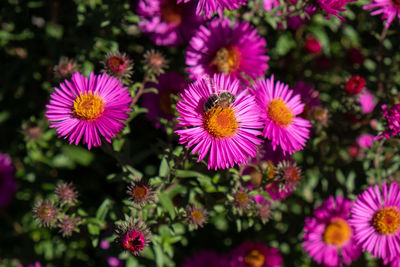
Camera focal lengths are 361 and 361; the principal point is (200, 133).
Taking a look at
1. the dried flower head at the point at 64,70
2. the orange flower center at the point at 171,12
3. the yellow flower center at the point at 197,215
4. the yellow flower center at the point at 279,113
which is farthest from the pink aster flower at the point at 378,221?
the dried flower head at the point at 64,70

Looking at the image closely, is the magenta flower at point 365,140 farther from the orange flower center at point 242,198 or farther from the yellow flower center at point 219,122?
the yellow flower center at point 219,122

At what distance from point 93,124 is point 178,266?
66.6 inches

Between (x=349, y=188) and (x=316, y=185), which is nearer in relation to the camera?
(x=349, y=188)

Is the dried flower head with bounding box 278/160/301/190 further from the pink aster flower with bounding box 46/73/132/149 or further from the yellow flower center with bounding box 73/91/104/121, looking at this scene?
the yellow flower center with bounding box 73/91/104/121

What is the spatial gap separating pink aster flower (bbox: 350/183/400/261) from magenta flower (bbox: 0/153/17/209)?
2.77 metres

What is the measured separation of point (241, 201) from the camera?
228 cm

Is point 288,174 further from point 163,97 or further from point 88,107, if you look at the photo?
point 88,107

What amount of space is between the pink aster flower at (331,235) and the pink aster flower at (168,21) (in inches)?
69.7

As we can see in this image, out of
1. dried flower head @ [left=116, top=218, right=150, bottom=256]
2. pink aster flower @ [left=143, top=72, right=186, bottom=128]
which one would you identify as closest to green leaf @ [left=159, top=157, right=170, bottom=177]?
dried flower head @ [left=116, top=218, right=150, bottom=256]

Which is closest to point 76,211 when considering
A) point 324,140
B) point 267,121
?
point 267,121

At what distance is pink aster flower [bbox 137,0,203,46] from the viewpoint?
2.82m

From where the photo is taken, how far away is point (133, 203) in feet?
6.89

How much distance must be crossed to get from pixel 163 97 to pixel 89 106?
800 mm

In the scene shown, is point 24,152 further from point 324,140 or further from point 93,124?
point 324,140
